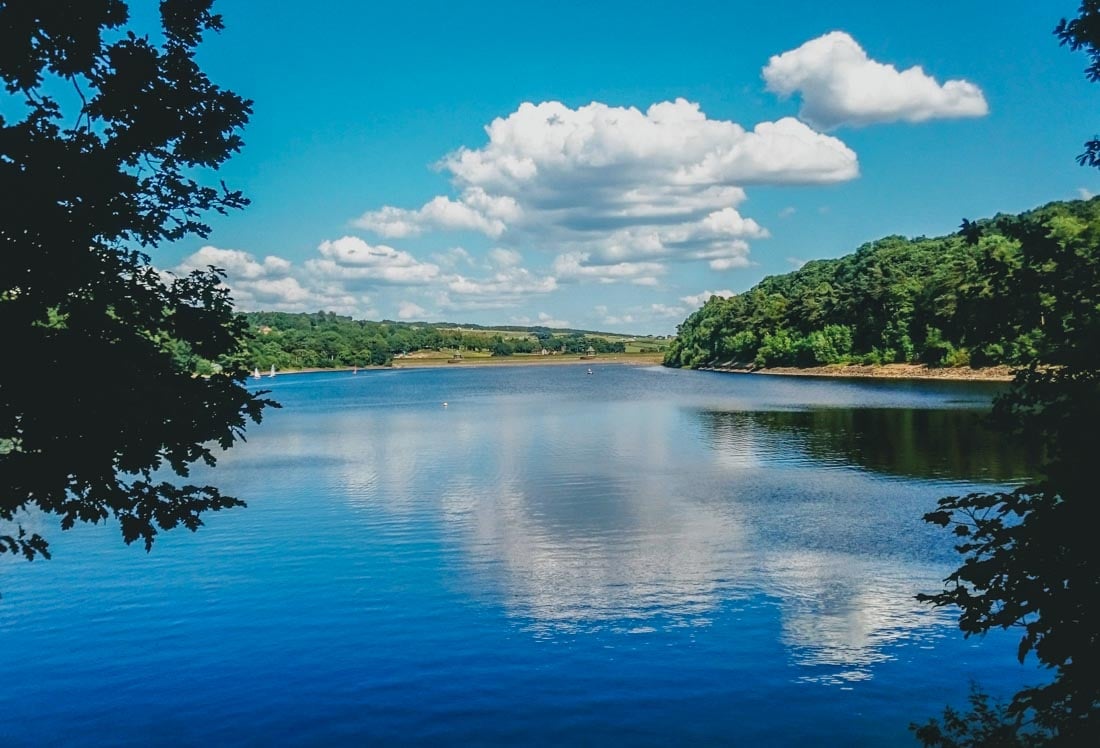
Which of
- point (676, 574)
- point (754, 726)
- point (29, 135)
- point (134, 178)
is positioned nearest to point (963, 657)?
point (754, 726)

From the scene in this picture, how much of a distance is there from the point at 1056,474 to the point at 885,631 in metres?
14.1

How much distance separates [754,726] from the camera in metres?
16.5

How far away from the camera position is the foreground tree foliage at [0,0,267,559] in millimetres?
10375

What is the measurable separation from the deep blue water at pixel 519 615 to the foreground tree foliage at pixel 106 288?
27.0 ft

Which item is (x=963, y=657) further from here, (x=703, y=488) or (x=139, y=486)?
(x=703, y=488)

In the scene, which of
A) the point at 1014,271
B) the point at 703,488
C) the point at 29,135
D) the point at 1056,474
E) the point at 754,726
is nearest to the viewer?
the point at 1056,474

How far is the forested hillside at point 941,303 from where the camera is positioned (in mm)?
9102

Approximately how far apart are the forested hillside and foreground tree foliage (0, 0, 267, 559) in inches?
370

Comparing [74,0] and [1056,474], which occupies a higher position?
[74,0]

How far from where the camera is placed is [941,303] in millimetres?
122125

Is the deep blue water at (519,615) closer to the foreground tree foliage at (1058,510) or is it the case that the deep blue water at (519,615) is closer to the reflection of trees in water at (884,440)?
the reflection of trees in water at (884,440)

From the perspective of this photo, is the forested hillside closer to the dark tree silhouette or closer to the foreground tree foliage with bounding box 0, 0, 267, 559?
the dark tree silhouette

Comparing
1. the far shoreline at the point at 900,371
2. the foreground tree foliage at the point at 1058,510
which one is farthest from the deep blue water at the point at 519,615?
the far shoreline at the point at 900,371

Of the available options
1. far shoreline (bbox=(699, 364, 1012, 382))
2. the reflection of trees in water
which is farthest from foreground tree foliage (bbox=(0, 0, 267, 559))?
far shoreline (bbox=(699, 364, 1012, 382))
